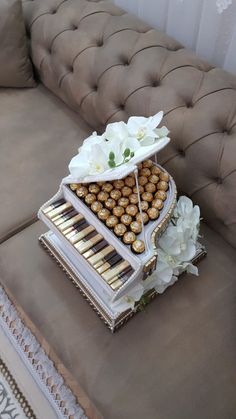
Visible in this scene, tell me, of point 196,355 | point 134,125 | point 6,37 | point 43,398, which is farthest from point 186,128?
point 43,398

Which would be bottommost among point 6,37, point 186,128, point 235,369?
point 235,369

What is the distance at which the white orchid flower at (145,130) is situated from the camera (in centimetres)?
79

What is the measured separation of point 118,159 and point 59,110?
2.19 ft

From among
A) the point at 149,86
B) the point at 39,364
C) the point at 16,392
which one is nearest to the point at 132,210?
the point at 149,86

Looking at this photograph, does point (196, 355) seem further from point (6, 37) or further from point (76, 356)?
point (6, 37)

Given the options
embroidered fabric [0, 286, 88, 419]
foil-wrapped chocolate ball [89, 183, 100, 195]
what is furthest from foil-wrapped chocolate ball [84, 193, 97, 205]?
embroidered fabric [0, 286, 88, 419]

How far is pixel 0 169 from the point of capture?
3.74 feet

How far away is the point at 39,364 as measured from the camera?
1.00 metres

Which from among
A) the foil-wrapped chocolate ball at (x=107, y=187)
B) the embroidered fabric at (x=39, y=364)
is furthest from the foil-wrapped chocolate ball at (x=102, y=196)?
the embroidered fabric at (x=39, y=364)

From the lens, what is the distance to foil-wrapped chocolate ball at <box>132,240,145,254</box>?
2.45ft

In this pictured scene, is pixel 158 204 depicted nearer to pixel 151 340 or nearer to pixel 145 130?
pixel 145 130

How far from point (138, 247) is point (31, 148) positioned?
0.63 m

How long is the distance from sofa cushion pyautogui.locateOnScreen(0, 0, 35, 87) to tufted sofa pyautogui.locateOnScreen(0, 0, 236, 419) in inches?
2.5

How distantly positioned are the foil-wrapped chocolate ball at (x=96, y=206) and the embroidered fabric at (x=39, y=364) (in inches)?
18.8
